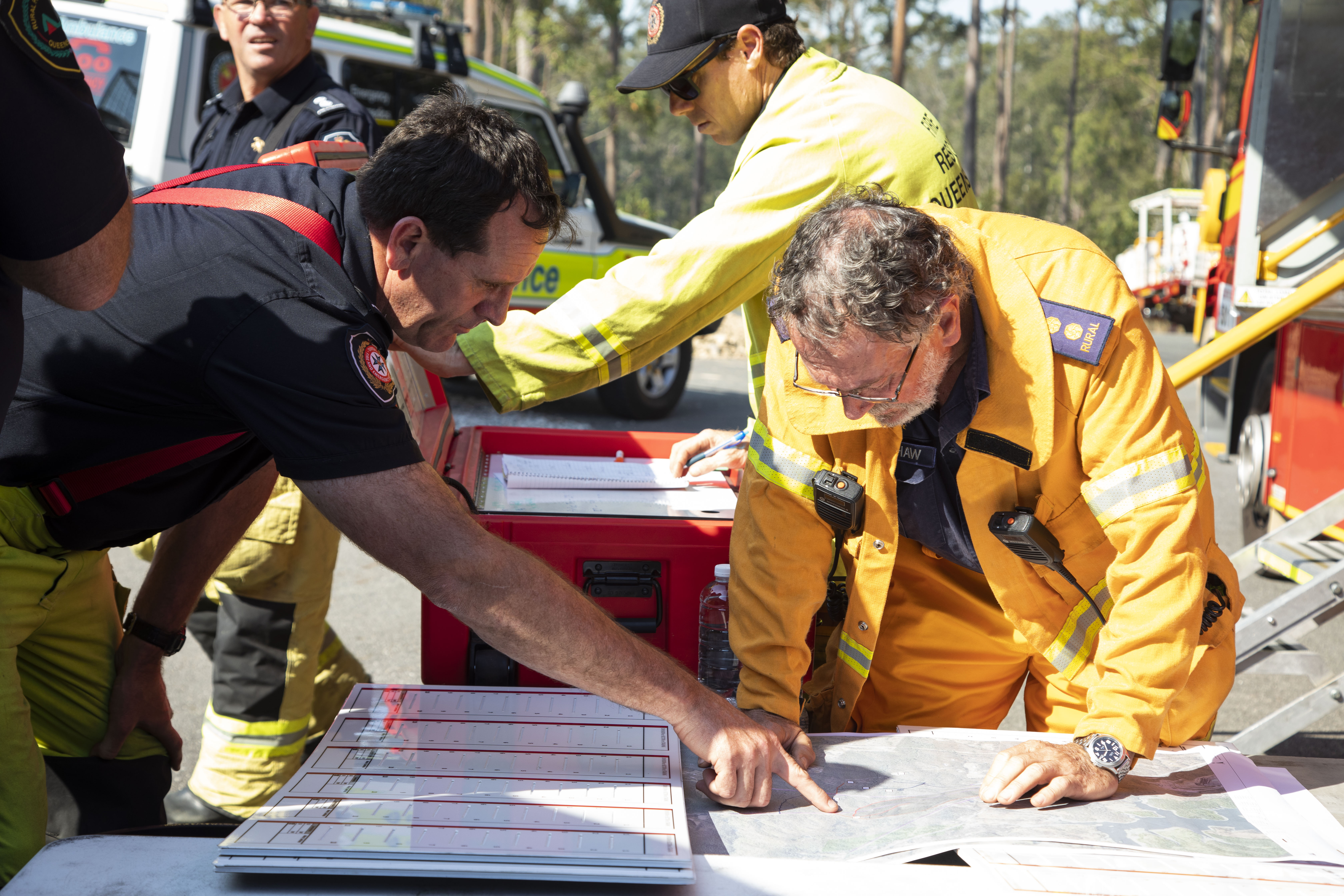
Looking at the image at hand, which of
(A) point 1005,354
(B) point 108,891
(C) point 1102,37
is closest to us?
(B) point 108,891

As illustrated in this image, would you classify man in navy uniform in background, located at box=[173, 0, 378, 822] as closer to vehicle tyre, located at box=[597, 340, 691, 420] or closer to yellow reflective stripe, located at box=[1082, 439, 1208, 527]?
yellow reflective stripe, located at box=[1082, 439, 1208, 527]

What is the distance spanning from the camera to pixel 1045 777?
1719 mm

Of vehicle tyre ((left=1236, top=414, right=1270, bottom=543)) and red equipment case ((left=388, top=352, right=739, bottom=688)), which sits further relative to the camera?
vehicle tyre ((left=1236, top=414, right=1270, bottom=543))

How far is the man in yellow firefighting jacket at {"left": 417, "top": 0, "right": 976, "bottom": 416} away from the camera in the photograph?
2.28m

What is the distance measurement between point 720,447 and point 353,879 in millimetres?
1620

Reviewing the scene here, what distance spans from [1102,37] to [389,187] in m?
51.2

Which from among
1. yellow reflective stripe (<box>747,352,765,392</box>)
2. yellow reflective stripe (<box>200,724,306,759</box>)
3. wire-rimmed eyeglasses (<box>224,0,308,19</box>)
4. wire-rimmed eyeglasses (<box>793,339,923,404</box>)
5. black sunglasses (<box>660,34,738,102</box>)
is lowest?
yellow reflective stripe (<box>200,724,306,759</box>)

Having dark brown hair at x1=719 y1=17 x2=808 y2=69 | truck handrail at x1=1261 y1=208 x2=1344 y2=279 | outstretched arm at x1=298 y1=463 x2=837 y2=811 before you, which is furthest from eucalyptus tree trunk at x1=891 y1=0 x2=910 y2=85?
outstretched arm at x1=298 y1=463 x2=837 y2=811

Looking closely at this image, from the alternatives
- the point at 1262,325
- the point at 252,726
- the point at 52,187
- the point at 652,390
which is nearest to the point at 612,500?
the point at 252,726

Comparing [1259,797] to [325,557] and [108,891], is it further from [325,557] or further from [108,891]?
[325,557]

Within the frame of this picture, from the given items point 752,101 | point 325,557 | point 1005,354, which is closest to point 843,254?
point 1005,354

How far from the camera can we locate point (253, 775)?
3006 millimetres

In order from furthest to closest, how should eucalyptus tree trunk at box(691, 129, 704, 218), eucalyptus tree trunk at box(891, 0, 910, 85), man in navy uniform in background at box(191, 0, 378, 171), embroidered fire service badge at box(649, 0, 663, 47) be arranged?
1. eucalyptus tree trunk at box(691, 129, 704, 218)
2. eucalyptus tree trunk at box(891, 0, 910, 85)
3. man in navy uniform in background at box(191, 0, 378, 171)
4. embroidered fire service badge at box(649, 0, 663, 47)

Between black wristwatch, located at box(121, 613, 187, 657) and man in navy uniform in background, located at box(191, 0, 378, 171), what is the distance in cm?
171
